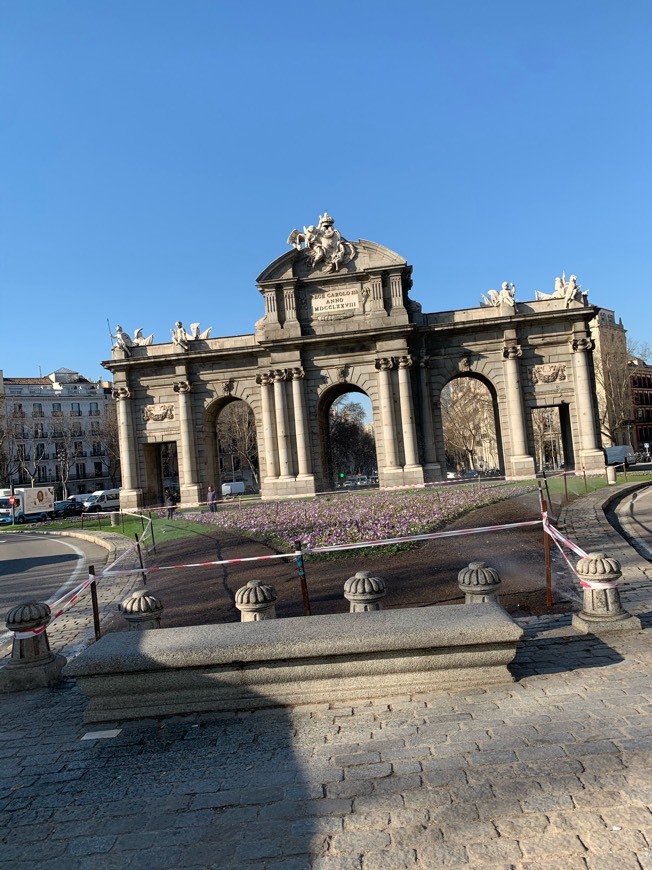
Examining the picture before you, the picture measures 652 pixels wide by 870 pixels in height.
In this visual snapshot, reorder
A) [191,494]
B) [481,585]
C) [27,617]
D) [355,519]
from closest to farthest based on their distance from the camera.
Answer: [27,617] → [481,585] → [355,519] → [191,494]

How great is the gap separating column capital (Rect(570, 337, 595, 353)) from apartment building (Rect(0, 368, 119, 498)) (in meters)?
60.5

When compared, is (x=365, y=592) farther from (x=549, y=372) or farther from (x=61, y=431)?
(x=61, y=431)

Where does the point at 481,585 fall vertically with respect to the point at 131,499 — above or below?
below

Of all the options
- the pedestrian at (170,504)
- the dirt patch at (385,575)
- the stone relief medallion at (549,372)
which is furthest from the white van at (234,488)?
the dirt patch at (385,575)

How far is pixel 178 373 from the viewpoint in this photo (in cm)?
3650

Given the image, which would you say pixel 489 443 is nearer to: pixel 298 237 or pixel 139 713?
pixel 298 237

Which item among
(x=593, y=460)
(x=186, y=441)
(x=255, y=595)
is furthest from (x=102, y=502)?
(x=255, y=595)

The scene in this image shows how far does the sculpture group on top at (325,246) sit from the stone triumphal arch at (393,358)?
0.06 metres

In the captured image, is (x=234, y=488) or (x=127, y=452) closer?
(x=127, y=452)

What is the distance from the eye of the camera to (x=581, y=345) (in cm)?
3372

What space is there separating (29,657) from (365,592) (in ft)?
13.7

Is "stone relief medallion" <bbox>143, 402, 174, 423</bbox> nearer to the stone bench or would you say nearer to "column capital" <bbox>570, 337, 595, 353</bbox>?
"column capital" <bbox>570, 337, 595, 353</bbox>

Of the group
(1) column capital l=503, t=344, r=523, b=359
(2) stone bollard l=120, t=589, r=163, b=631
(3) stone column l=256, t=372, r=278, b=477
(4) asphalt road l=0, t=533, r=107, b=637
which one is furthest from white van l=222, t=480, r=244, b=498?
(2) stone bollard l=120, t=589, r=163, b=631

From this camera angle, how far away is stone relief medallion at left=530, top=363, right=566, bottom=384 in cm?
→ 3422
